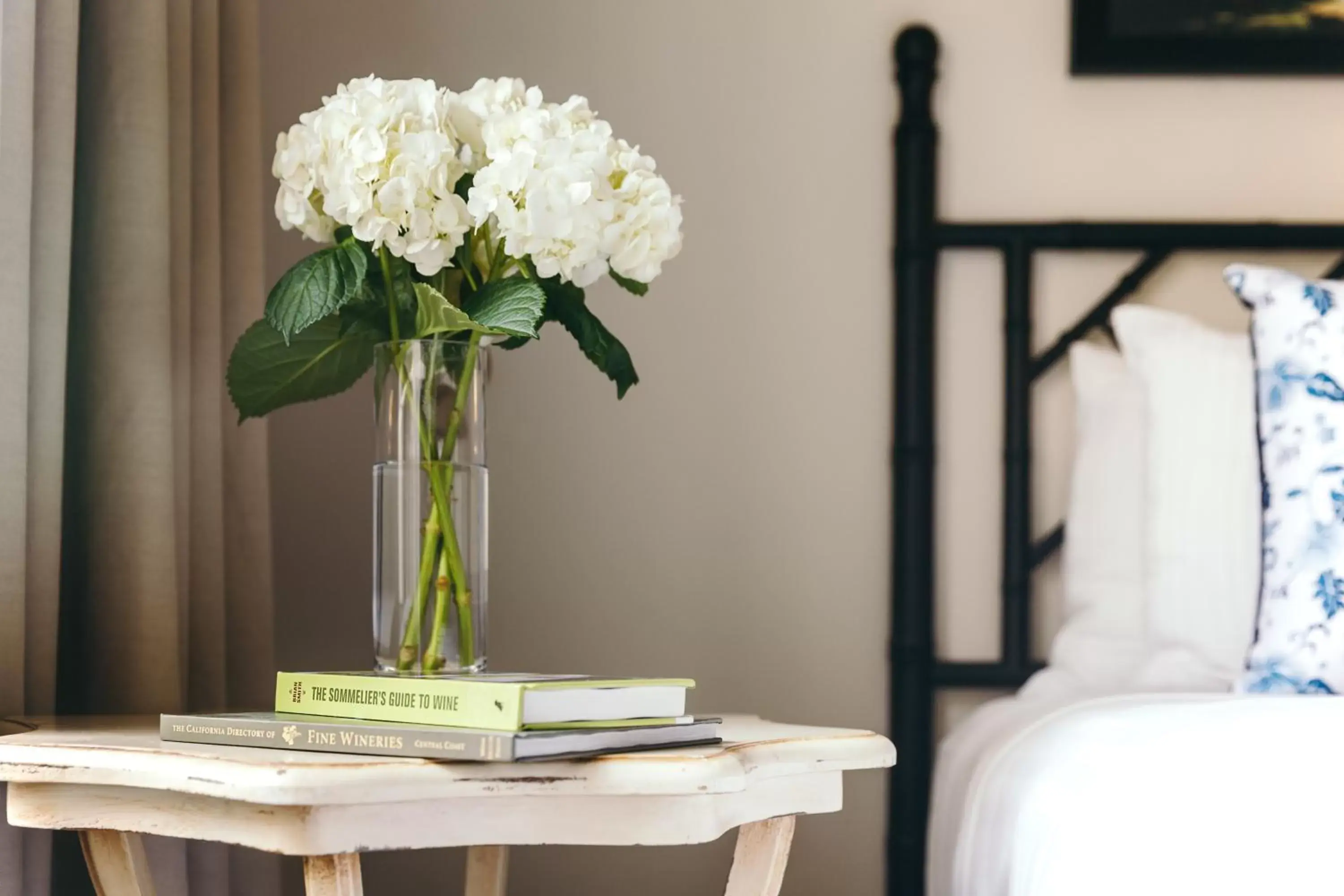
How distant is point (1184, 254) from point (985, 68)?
0.34 meters

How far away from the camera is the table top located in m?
0.67

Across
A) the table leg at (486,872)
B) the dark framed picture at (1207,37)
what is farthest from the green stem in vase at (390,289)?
the dark framed picture at (1207,37)

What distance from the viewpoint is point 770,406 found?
1582 millimetres

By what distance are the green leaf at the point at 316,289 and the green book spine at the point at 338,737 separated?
0.88 feet

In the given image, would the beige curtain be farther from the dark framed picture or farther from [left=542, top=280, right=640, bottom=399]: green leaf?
the dark framed picture

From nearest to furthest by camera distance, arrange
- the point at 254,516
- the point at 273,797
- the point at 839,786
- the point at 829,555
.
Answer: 1. the point at 273,797
2. the point at 839,786
3. the point at 254,516
4. the point at 829,555

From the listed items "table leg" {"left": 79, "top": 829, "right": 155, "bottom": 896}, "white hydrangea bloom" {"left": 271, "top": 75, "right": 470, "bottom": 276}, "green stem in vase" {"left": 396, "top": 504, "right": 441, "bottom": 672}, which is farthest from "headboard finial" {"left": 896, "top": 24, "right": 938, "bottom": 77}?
"table leg" {"left": 79, "top": 829, "right": 155, "bottom": 896}

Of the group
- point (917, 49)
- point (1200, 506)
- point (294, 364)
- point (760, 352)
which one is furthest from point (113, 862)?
point (917, 49)

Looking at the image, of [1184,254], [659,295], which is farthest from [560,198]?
[1184,254]

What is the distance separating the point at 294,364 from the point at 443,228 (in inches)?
7.6

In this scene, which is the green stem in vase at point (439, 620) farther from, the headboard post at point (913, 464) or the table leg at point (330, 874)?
the headboard post at point (913, 464)

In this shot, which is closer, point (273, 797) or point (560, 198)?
point (273, 797)

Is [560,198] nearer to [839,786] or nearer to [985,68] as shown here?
[839,786]

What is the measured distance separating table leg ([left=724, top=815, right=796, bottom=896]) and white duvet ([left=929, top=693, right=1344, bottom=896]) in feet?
0.67
